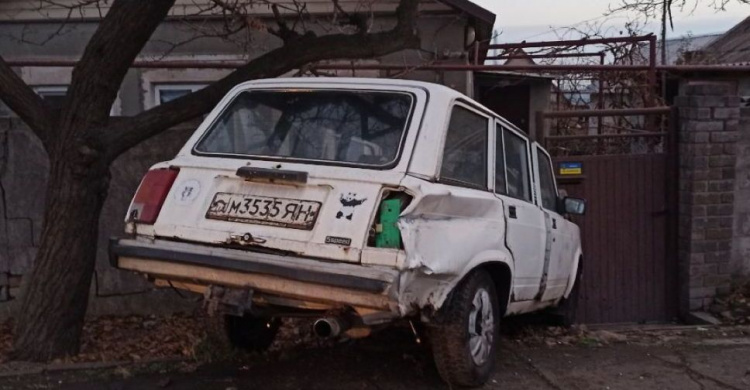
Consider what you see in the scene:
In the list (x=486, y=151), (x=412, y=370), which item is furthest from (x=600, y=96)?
(x=412, y=370)

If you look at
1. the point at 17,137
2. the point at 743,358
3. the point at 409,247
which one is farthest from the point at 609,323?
the point at 17,137

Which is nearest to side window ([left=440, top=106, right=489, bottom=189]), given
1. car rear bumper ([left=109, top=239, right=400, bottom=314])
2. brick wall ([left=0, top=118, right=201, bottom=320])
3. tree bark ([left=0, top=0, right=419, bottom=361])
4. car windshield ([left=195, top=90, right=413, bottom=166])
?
car windshield ([left=195, top=90, right=413, bottom=166])

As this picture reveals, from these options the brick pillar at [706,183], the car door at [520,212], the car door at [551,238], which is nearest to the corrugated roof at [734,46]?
the brick pillar at [706,183]

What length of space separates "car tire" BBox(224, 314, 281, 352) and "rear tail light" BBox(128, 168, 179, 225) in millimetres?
1104

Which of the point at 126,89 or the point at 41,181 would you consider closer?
the point at 41,181

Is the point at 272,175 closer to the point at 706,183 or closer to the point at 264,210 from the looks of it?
the point at 264,210

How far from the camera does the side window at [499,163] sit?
520 centimetres

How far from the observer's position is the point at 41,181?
22.6 feet

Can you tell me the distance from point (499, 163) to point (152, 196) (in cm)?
221

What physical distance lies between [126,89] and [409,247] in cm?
728

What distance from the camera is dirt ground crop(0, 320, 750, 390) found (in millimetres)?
5047

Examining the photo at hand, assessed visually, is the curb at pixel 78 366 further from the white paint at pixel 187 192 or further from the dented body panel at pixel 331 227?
the white paint at pixel 187 192

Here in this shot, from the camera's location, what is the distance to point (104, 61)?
5598mm

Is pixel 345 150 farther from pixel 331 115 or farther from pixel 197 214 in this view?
pixel 197 214
